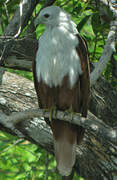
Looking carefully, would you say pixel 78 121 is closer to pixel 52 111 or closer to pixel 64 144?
pixel 52 111

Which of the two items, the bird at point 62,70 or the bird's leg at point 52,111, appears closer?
the bird at point 62,70

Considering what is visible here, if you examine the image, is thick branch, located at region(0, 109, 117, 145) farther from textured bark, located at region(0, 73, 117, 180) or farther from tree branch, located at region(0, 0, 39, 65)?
tree branch, located at region(0, 0, 39, 65)

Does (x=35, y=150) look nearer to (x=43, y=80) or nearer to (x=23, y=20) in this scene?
(x=43, y=80)

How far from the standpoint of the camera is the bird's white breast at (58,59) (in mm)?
3070

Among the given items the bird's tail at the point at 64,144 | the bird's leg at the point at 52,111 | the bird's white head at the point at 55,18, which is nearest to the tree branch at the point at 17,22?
the bird's white head at the point at 55,18

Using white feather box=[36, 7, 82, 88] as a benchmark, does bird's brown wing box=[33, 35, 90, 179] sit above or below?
below

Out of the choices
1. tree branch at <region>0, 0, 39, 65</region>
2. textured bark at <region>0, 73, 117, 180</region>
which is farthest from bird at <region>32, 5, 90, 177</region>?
tree branch at <region>0, 0, 39, 65</region>

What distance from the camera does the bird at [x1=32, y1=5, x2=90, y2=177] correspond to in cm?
309

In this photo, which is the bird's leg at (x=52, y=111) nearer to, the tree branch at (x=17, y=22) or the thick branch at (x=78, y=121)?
the thick branch at (x=78, y=121)

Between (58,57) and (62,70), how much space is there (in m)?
0.13

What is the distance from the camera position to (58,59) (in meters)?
3.06

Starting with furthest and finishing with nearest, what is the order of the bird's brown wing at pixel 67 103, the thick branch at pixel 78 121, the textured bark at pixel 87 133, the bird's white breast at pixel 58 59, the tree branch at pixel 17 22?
1. the tree branch at pixel 17 22
2. the textured bark at pixel 87 133
3. the bird's brown wing at pixel 67 103
4. the bird's white breast at pixel 58 59
5. the thick branch at pixel 78 121

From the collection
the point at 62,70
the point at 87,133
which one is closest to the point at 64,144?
the point at 87,133

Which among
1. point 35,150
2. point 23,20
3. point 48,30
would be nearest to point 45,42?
point 48,30
